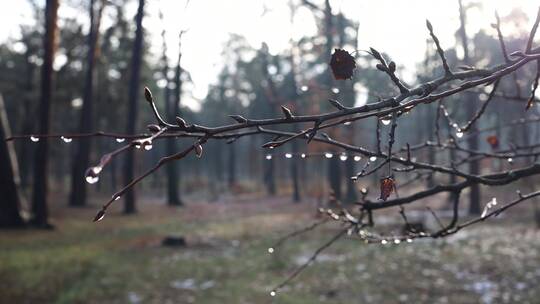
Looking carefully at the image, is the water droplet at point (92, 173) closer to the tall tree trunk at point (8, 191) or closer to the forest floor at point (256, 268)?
the forest floor at point (256, 268)

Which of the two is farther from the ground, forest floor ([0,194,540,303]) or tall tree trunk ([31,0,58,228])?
tall tree trunk ([31,0,58,228])

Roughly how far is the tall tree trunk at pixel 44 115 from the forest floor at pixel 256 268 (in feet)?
3.25

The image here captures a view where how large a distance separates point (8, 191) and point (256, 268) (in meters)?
8.62

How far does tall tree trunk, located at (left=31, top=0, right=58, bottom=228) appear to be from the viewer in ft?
48.5

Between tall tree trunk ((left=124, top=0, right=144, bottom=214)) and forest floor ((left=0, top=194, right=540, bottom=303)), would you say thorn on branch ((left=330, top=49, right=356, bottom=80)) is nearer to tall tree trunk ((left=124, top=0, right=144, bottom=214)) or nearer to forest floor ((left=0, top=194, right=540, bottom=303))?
forest floor ((left=0, top=194, right=540, bottom=303))

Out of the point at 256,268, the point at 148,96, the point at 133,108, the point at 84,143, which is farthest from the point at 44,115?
the point at 148,96

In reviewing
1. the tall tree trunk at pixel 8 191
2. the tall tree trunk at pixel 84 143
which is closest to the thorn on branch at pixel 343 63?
the tall tree trunk at pixel 8 191

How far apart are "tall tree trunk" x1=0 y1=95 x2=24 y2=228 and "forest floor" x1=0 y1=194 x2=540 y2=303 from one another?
2.42ft

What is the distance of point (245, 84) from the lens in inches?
2082

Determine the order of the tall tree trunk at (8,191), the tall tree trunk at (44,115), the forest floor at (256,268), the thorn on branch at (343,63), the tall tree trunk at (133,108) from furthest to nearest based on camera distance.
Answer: the tall tree trunk at (133,108) → the tall tree trunk at (44,115) → the tall tree trunk at (8,191) → the forest floor at (256,268) → the thorn on branch at (343,63)

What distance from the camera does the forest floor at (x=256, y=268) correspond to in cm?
753

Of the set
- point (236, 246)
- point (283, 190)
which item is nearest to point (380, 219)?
point (236, 246)

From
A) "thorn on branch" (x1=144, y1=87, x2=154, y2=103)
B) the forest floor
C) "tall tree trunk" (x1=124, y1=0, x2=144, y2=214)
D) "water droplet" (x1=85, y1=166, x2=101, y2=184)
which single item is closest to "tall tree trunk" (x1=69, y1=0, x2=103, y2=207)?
"tall tree trunk" (x1=124, y1=0, x2=144, y2=214)

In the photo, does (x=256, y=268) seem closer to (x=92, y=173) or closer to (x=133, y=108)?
(x=92, y=173)
